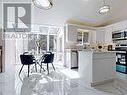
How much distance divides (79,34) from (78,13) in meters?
1.27

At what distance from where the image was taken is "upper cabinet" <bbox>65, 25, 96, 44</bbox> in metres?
6.69

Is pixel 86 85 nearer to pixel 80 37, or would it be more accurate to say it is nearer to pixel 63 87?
pixel 63 87

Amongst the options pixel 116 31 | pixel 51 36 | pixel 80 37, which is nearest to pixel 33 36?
pixel 51 36

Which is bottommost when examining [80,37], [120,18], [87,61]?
[87,61]

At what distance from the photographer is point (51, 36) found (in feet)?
27.6

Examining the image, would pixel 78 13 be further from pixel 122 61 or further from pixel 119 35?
pixel 122 61

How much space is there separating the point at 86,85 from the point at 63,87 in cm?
71

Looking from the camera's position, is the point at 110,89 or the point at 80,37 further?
the point at 80,37

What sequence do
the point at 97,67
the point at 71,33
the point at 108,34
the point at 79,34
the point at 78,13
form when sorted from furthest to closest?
the point at 79,34, the point at 108,34, the point at 71,33, the point at 78,13, the point at 97,67

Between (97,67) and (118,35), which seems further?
(118,35)

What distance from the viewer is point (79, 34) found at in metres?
7.39

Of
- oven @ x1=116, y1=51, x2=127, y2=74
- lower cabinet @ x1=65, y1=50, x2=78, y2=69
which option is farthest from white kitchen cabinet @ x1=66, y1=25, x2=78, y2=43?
oven @ x1=116, y1=51, x2=127, y2=74

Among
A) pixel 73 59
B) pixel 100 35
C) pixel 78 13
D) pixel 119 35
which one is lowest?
pixel 73 59

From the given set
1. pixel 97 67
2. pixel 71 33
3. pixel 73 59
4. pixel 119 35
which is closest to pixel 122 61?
pixel 119 35
